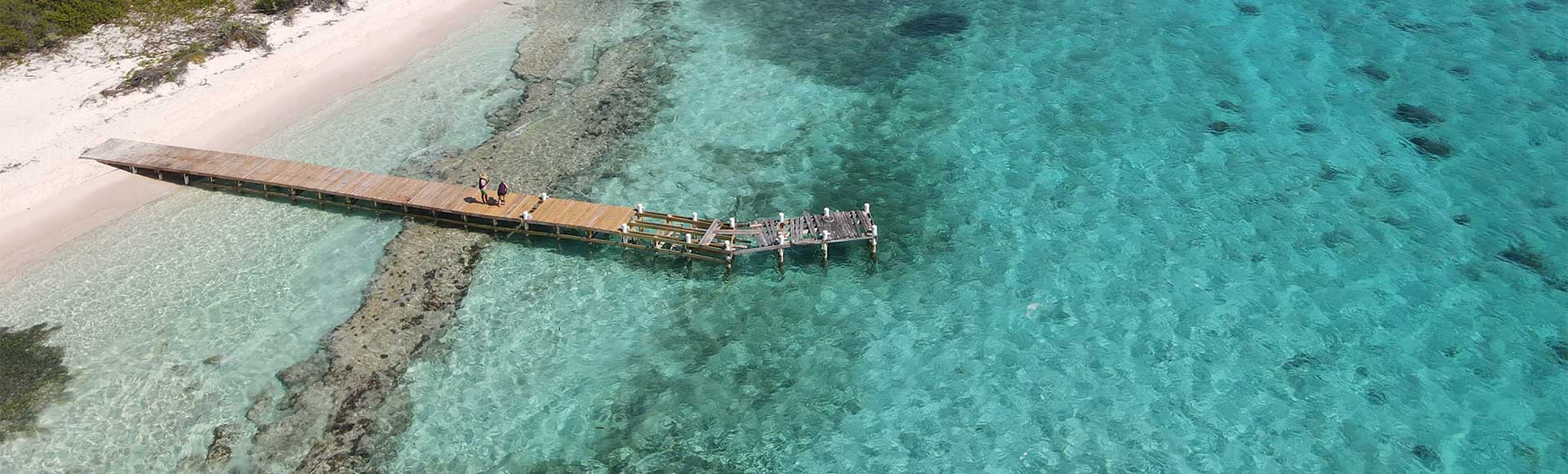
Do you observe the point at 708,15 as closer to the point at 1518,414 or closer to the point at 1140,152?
the point at 1140,152

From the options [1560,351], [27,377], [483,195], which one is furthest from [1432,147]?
[27,377]

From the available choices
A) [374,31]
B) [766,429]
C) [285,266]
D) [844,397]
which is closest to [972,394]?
[844,397]

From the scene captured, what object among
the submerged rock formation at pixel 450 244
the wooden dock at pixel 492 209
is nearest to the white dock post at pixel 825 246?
the wooden dock at pixel 492 209

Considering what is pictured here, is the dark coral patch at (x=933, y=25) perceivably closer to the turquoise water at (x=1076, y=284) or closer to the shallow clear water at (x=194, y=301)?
the turquoise water at (x=1076, y=284)

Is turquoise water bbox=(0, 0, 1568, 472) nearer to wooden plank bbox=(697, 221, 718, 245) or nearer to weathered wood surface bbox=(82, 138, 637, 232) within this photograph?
weathered wood surface bbox=(82, 138, 637, 232)

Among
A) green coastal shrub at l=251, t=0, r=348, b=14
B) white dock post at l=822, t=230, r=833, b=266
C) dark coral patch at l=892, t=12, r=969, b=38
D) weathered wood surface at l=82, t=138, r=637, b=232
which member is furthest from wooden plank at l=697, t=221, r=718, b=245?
green coastal shrub at l=251, t=0, r=348, b=14

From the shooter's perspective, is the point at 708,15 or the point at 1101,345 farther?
the point at 708,15
